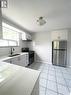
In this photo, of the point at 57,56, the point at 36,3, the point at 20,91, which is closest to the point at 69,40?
the point at 57,56

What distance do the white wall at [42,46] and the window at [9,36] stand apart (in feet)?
5.23

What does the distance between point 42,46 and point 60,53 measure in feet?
4.71

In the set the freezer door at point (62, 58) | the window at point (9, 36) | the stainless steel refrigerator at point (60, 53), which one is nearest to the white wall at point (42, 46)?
the stainless steel refrigerator at point (60, 53)

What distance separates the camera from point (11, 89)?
66 cm

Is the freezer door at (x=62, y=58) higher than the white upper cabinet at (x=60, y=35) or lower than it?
lower

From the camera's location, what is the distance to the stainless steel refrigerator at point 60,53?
13.1 feet

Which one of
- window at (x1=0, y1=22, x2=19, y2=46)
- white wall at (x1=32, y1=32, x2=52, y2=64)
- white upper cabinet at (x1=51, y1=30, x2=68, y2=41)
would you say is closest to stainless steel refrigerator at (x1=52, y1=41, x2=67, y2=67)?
white upper cabinet at (x1=51, y1=30, x2=68, y2=41)

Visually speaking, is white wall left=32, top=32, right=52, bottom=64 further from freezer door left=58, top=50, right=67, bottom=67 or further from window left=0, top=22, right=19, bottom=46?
window left=0, top=22, right=19, bottom=46

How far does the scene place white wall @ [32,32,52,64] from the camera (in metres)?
4.76

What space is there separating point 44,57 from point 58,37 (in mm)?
1800

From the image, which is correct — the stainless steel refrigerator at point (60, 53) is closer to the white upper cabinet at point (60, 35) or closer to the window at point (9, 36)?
the white upper cabinet at point (60, 35)

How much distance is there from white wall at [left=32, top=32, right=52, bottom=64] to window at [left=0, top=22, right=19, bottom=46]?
160cm

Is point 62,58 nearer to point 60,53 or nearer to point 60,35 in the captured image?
point 60,53

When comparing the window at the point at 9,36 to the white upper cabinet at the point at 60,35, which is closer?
the window at the point at 9,36
